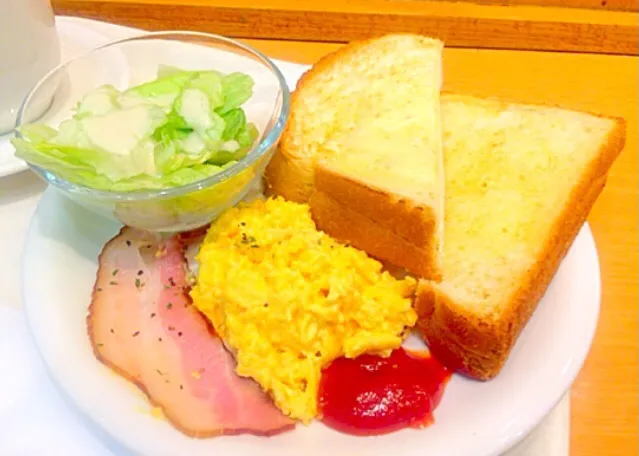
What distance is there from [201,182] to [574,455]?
81cm

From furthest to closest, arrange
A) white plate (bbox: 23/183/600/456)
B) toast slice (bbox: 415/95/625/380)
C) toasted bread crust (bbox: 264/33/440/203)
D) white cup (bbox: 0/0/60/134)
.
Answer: white cup (bbox: 0/0/60/134) < toasted bread crust (bbox: 264/33/440/203) < toast slice (bbox: 415/95/625/380) < white plate (bbox: 23/183/600/456)

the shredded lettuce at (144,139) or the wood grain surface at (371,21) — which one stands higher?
the shredded lettuce at (144,139)

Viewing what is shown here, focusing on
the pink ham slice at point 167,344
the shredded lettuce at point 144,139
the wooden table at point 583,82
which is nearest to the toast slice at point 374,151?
the shredded lettuce at point 144,139

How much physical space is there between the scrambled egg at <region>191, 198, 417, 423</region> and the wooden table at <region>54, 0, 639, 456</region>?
509 mm

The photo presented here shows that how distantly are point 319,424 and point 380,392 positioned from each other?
10cm

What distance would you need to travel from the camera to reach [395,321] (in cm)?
111

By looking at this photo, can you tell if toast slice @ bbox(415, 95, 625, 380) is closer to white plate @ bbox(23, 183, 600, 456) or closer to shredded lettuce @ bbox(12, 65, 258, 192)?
white plate @ bbox(23, 183, 600, 456)

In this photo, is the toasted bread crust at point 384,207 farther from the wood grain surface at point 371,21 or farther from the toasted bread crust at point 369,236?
the wood grain surface at point 371,21

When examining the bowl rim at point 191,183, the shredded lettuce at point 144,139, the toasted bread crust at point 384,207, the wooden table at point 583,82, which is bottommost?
the wooden table at point 583,82

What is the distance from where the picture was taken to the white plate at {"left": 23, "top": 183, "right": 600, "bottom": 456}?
3.25 ft

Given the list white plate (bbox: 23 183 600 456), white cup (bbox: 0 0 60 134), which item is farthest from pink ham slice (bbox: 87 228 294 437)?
white cup (bbox: 0 0 60 134)

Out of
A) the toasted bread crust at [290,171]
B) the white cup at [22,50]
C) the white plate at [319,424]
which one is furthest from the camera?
the white cup at [22,50]

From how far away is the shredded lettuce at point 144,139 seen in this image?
1135 millimetres

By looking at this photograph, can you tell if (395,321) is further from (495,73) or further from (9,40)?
(495,73)
